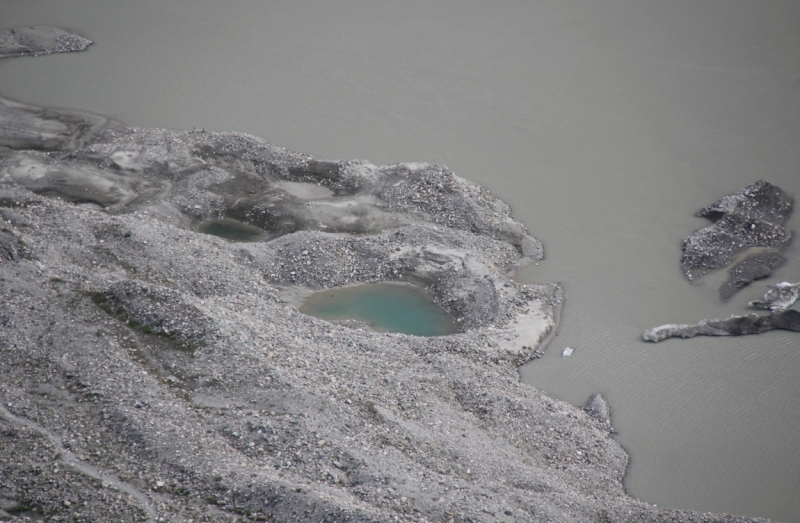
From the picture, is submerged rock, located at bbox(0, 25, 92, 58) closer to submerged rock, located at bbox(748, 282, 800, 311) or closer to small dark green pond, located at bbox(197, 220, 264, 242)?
small dark green pond, located at bbox(197, 220, 264, 242)

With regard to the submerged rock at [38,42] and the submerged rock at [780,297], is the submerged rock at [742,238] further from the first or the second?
the submerged rock at [38,42]

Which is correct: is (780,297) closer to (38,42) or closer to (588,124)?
(588,124)

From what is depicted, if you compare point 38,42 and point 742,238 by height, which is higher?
point 742,238

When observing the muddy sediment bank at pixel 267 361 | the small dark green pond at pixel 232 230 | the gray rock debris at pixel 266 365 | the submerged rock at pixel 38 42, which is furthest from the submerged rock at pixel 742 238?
the submerged rock at pixel 38 42

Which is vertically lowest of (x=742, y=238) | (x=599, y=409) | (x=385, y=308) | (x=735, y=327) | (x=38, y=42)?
(x=385, y=308)

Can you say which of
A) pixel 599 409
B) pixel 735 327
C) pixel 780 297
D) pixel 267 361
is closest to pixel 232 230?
Answer: pixel 267 361

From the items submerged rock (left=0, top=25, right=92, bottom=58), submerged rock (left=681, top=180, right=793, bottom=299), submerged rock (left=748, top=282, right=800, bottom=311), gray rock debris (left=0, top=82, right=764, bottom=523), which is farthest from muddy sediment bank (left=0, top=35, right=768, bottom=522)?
submerged rock (left=0, top=25, right=92, bottom=58)

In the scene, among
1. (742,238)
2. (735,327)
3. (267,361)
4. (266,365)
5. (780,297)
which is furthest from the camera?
(742,238)

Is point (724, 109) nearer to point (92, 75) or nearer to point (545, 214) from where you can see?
point (545, 214)
